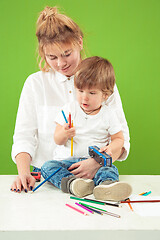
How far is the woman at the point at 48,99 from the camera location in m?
1.50

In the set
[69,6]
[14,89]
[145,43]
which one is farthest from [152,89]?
[14,89]

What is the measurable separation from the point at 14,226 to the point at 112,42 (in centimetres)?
203

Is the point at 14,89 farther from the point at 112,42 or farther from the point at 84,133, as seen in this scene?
the point at 84,133

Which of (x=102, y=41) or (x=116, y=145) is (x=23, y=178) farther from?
(x=102, y=41)

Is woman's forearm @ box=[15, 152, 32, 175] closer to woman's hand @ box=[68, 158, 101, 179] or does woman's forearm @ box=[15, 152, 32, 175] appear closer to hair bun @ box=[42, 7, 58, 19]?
woman's hand @ box=[68, 158, 101, 179]

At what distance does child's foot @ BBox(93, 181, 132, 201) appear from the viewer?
1256 mm

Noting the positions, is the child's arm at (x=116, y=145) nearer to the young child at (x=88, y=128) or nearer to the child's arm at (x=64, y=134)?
the young child at (x=88, y=128)

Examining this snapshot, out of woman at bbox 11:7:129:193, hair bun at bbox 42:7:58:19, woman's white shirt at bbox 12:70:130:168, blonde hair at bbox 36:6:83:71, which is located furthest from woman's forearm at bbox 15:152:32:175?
hair bun at bbox 42:7:58:19

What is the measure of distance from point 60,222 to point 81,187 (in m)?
0.28

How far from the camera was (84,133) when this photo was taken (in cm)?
159

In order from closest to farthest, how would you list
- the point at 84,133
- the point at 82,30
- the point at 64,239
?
1. the point at 64,239
2. the point at 84,133
3. the point at 82,30

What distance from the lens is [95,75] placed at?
1.51m

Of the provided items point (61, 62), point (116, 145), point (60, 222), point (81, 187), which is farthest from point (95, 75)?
point (60, 222)

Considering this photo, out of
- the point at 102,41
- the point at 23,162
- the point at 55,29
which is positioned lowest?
the point at 23,162
